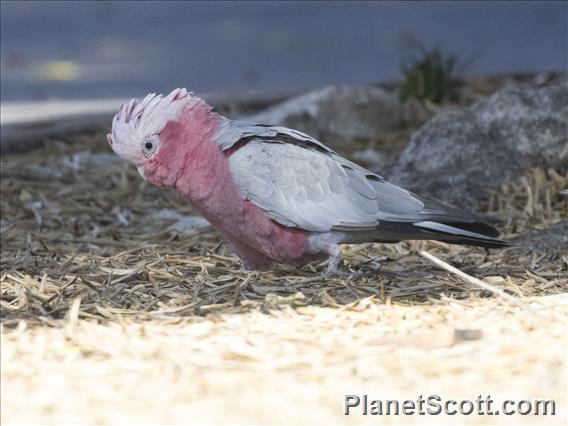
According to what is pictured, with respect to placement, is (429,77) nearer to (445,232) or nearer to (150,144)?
(445,232)

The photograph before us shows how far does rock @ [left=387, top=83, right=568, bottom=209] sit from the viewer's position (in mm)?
4520

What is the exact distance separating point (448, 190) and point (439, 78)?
2.26 meters

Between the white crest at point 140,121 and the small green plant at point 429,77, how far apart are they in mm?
3646

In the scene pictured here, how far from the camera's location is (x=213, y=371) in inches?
85.0

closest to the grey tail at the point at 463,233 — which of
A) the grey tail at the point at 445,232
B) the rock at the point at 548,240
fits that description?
the grey tail at the point at 445,232

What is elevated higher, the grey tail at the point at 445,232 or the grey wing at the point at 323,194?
the grey wing at the point at 323,194

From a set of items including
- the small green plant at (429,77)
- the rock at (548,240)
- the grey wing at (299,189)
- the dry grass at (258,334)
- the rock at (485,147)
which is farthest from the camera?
the small green plant at (429,77)

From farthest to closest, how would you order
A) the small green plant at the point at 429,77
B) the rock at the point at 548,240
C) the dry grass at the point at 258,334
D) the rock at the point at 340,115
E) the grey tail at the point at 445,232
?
the small green plant at the point at 429,77
the rock at the point at 340,115
the rock at the point at 548,240
the grey tail at the point at 445,232
the dry grass at the point at 258,334

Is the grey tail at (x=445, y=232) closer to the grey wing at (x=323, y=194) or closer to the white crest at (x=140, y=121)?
the grey wing at (x=323, y=194)

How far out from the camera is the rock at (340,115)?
5871 millimetres

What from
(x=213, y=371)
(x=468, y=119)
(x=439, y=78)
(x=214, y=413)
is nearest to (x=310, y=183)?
(x=213, y=371)

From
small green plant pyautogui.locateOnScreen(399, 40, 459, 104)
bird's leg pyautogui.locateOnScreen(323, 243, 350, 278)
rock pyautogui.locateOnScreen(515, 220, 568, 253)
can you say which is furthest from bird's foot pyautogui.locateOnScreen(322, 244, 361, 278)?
small green plant pyautogui.locateOnScreen(399, 40, 459, 104)

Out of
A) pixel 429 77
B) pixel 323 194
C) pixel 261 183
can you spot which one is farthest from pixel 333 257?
pixel 429 77

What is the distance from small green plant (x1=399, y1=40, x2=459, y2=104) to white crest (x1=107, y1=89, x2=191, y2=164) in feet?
12.0
